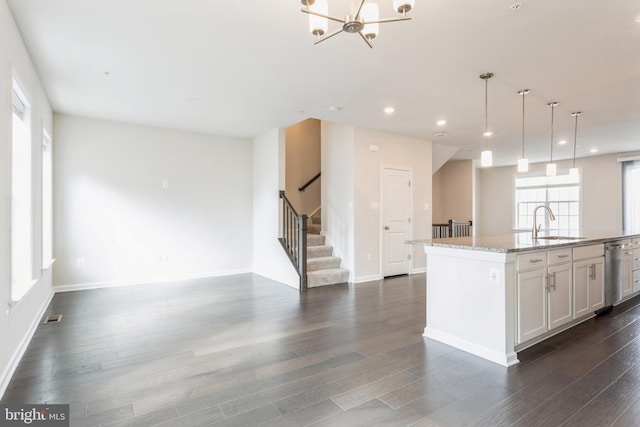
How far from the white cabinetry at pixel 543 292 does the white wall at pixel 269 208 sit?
3257 millimetres

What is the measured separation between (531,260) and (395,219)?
352 centimetres

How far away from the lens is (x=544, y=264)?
3.01 meters

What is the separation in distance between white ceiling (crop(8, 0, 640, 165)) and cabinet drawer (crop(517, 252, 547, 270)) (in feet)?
5.89

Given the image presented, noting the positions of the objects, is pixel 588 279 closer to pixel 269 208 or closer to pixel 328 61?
pixel 328 61

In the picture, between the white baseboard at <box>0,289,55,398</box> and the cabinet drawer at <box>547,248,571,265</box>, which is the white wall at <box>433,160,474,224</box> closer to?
the cabinet drawer at <box>547,248,571,265</box>

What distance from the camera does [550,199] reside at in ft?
31.3

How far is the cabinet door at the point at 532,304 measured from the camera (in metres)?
2.80

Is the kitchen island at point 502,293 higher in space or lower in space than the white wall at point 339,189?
lower

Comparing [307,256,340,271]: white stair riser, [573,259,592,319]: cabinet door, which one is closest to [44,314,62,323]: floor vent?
[307,256,340,271]: white stair riser

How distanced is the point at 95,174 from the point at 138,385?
4.22 metres

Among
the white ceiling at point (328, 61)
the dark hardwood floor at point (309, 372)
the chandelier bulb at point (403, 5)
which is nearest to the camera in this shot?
the chandelier bulb at point (403, 5)

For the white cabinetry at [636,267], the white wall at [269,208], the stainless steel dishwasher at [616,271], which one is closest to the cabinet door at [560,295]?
the stainless steel dishwasher at [616,271]

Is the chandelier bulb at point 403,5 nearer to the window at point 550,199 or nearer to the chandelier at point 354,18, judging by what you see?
the chandelier at point 354,18

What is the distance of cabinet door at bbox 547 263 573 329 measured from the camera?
311 cm
